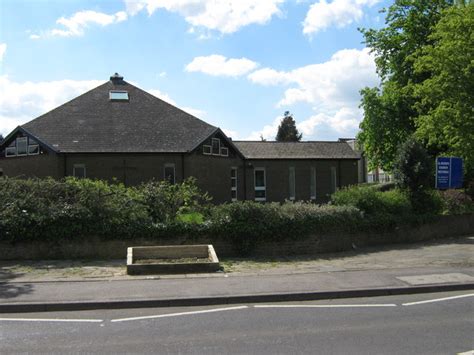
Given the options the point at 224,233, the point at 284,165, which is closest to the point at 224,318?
the point at 224,233

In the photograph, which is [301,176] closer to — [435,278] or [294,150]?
[294,150]

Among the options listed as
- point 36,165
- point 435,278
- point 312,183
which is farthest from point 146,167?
point 435,278

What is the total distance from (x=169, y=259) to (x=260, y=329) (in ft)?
20.1

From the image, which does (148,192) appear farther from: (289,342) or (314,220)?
(289,342)

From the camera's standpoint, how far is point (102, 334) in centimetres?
661

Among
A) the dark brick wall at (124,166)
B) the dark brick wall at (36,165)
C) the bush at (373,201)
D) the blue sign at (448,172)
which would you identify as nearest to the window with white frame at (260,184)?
the dark brick wall at (124,166)

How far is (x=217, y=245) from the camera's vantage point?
13812mm

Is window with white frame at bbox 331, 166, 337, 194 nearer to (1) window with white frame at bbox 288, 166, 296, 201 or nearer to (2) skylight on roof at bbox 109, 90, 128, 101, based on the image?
(1) window with white frame at bbox 288, 166, 296, 201

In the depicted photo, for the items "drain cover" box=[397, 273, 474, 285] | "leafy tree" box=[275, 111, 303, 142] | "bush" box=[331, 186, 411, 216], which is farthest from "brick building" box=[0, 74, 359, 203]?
"leafy tree" box=[275, 111, 303, 142]

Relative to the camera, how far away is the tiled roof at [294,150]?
36.8 m

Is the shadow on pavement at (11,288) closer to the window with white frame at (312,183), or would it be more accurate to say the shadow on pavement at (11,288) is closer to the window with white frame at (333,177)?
the window with white frame at (312,183)

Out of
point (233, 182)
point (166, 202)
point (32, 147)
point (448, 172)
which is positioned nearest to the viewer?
point (166, 202)

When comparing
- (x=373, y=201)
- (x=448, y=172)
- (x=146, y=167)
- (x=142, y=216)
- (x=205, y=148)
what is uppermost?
(x=205, y=148)

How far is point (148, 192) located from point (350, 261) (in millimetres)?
5946
